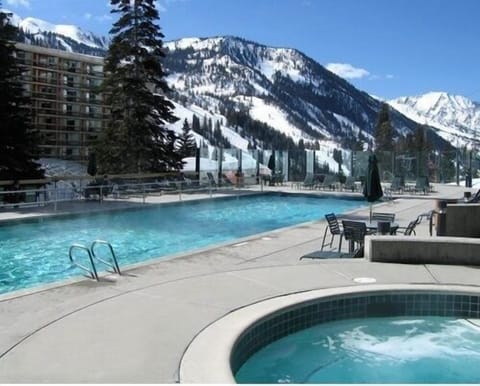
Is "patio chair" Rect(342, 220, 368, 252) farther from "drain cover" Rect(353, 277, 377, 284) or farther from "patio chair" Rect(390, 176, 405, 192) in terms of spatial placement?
"patio chair" Rect(390, 176, 405, 192)

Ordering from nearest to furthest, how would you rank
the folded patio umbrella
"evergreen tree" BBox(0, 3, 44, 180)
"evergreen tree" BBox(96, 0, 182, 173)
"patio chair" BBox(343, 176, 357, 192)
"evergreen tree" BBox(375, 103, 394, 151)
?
the folded patio umbrella → "evergreen tree" BBox(0, 3, 44, 180) → "patio chair" BBox(343, 176, 357, 192) → "evergreen tree" BBox(96, 0, 182, 173) → "evergreen tree" BBox(375, 103, 394, 151)

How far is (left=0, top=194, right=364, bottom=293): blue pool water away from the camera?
923 centimetres

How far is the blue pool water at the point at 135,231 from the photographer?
364 inches

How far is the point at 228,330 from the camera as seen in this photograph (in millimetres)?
4559

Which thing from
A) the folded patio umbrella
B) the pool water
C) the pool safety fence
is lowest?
the pool water

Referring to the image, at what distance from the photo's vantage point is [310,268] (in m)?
7.09

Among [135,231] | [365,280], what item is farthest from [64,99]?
[365,280]

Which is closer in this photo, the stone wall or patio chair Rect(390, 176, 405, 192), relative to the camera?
the stone wall

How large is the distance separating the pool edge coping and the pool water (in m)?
0.31

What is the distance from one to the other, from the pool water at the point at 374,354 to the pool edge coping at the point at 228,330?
310 mm

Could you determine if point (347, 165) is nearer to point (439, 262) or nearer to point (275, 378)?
point (439, 262)

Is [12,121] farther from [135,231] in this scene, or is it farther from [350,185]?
[350,185]

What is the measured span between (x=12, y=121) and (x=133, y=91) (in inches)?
277

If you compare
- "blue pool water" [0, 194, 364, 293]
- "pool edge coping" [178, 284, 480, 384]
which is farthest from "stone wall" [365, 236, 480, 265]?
"blue pool water" [0, 194, 364, 293]
